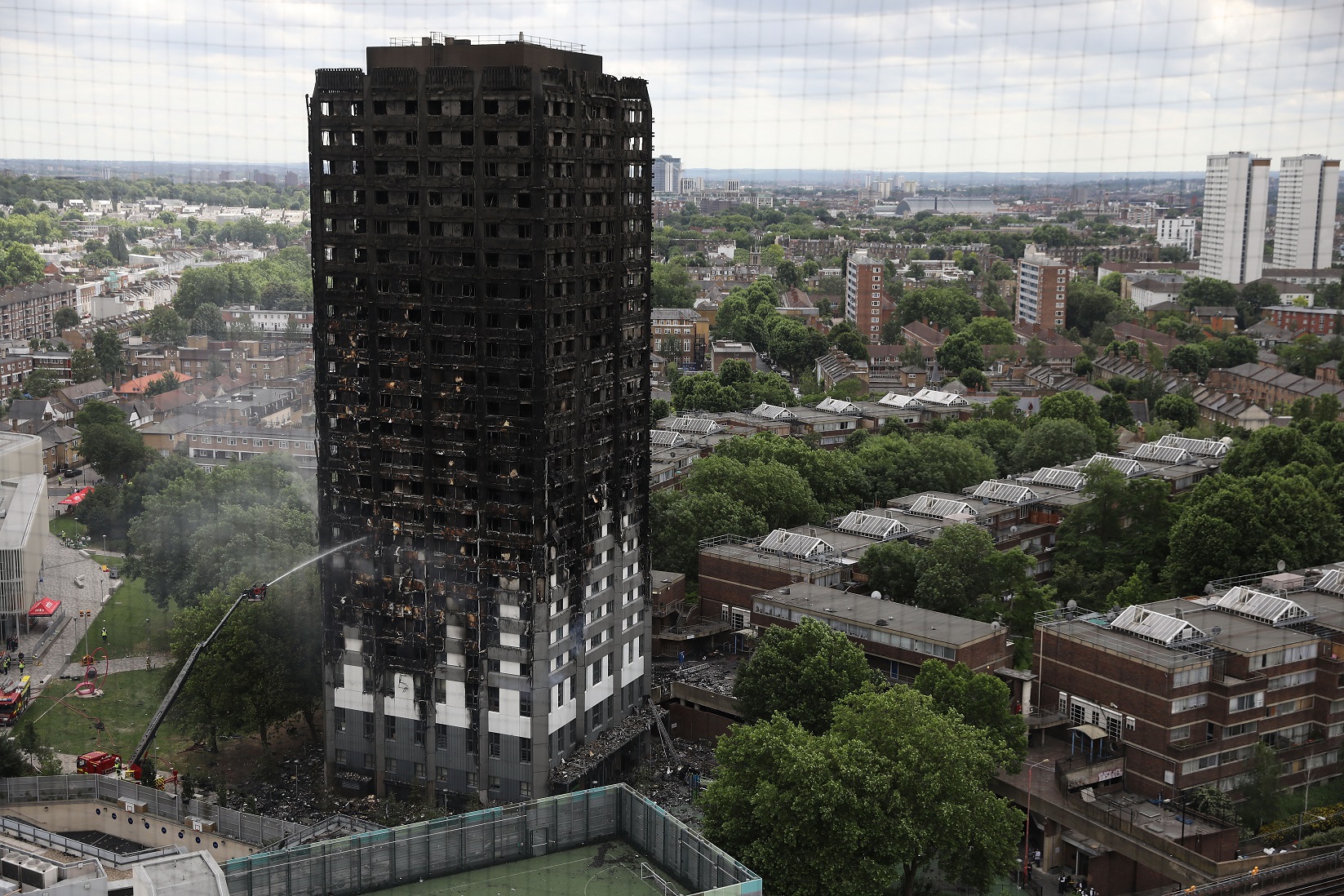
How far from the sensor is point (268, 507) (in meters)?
16.4

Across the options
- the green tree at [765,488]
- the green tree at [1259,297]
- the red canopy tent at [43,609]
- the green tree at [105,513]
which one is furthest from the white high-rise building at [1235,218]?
the red canopy tent at [43,609]

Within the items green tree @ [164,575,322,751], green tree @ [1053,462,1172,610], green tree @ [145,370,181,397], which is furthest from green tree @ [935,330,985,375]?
green tree @ [164,575,322,751]

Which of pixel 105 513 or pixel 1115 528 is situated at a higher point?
pixel 1115 528

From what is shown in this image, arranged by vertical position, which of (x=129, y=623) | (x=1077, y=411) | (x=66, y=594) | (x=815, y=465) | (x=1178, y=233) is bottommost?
(x=129, y=623)

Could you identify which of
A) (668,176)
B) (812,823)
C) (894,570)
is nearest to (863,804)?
(812,823)

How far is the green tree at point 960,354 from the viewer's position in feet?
114

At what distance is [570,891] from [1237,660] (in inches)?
285

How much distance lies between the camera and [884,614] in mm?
14297

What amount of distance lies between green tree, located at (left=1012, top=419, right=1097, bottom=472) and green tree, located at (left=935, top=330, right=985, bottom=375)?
35.4 feet

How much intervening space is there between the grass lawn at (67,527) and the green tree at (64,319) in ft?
38.7

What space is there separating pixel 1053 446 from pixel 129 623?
48.3 feet

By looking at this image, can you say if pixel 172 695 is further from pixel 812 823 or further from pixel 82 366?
pixel 82 366

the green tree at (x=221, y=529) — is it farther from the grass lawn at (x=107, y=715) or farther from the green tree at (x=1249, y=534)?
the green tree at (x=1249, y=534)

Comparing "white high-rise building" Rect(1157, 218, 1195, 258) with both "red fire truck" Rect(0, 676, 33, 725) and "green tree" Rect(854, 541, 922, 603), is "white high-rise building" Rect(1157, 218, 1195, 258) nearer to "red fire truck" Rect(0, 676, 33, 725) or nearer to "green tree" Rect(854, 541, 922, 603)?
"green tree" Rect(854, 541, 922, 603)
